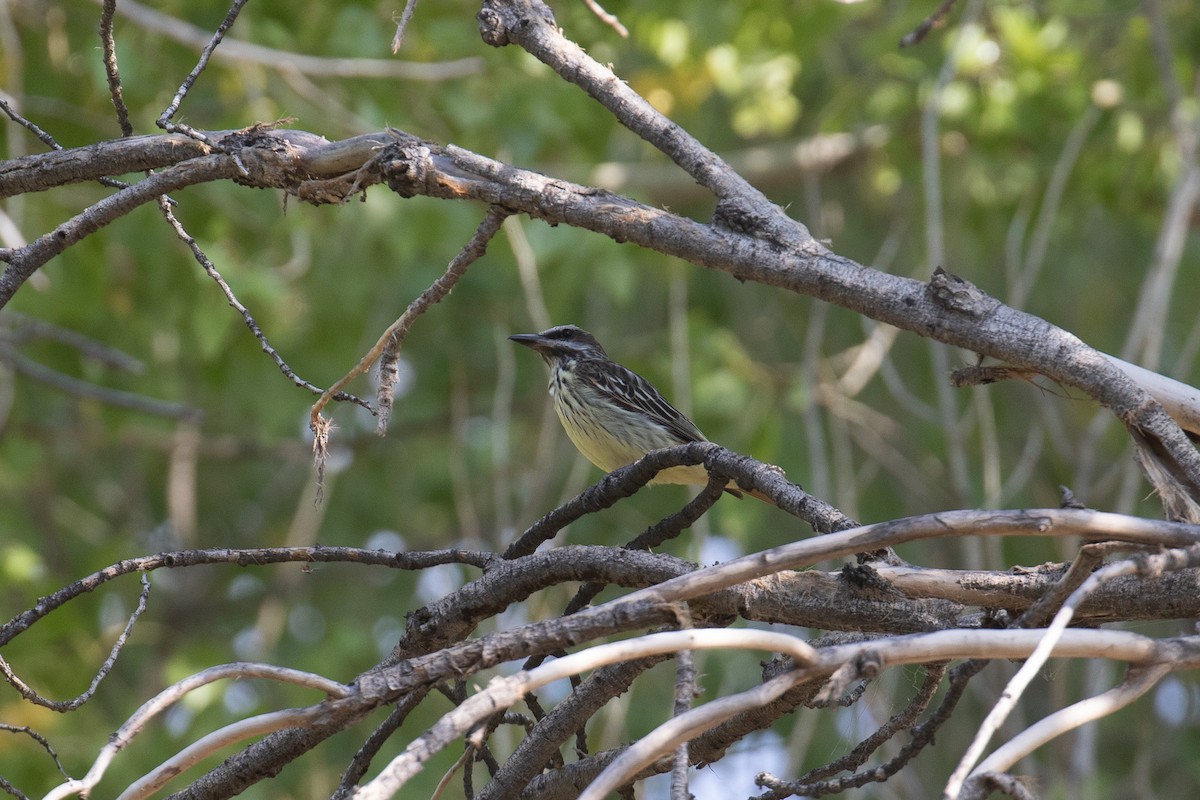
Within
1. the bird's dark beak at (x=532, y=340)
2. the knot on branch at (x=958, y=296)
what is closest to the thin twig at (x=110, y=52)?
the knot on branch at (x=958, y=296)

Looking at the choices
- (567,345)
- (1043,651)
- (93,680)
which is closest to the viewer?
(1043,651)

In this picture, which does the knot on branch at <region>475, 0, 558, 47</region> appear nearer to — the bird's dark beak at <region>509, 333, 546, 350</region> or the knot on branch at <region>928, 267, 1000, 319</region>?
the knot on branch at <region>928, 267, 1000, 319</region>

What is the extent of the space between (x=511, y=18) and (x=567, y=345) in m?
4.15

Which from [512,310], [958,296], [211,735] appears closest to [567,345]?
[512,310]

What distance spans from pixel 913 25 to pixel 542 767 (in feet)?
15.9

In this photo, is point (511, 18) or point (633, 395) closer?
point (511, 18)

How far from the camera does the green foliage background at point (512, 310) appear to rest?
653 centimetres

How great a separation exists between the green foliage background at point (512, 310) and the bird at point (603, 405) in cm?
26

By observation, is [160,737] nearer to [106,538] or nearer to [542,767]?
[106,538]

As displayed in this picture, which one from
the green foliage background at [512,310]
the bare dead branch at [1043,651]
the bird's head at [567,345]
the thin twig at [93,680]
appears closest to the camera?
the bare dead branch at [1043,651]

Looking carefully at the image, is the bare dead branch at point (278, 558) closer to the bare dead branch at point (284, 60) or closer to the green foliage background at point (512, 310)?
the green foliage background at point (512, 310)

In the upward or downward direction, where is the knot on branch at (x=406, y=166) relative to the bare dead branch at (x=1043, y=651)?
upward

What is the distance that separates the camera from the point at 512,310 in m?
9.15

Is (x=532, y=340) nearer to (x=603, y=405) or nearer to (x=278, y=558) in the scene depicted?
(x=603, y=405)
